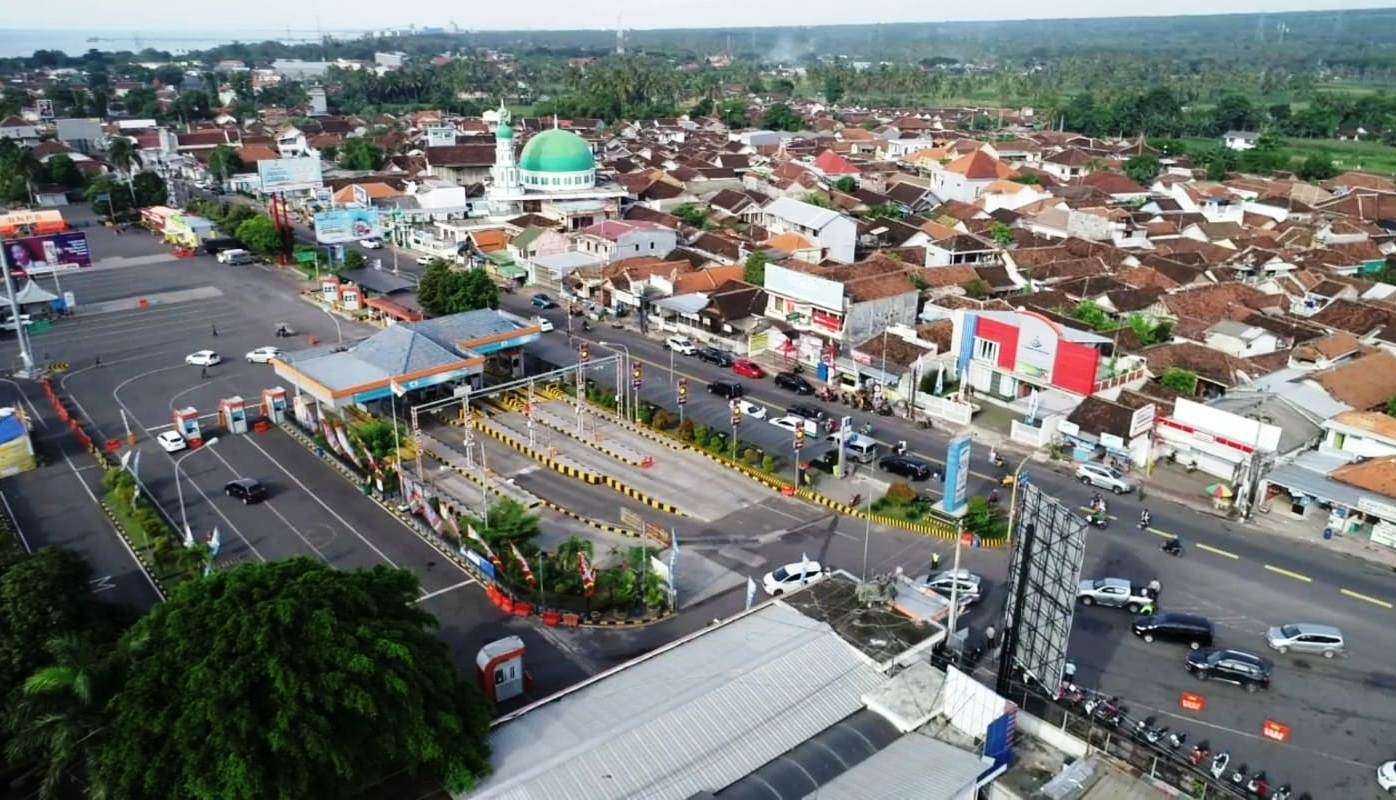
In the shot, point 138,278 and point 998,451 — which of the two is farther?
point 138,278

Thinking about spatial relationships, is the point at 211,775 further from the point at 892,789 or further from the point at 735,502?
the point at 735,502

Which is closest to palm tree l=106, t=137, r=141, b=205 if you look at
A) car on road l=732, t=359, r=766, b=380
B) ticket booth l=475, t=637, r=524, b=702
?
car on road l=732, t=359, r=766, b=380

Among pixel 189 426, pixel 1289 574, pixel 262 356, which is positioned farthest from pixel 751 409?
pixel 262 356

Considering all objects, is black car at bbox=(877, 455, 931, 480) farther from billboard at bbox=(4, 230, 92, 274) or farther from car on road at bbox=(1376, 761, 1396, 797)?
billboard at bbox=(4, 230, 92, 274)

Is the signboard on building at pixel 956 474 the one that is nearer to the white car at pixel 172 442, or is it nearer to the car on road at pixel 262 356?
the white car at pixel 172 442

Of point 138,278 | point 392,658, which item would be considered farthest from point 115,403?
point 392,658

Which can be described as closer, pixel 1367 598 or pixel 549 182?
pixel 1367 598

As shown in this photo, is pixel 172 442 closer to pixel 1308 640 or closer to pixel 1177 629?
pixel 1177 629
